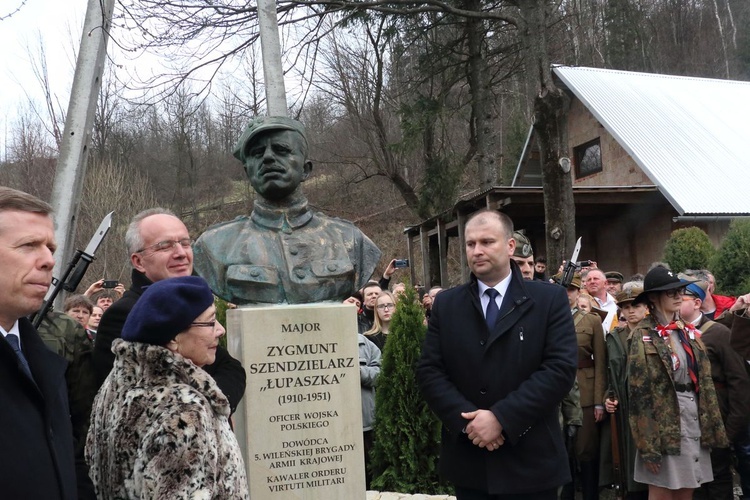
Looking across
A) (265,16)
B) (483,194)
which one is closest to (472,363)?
(265,16)

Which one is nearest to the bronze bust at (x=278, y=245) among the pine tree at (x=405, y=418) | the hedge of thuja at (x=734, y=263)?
the pine tree at (x=405, y=418)

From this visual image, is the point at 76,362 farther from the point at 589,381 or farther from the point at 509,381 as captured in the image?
the point at 589,381

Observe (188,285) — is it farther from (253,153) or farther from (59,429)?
(253,153)

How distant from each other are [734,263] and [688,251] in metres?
1.90

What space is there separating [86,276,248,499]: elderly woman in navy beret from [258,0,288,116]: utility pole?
4.45m

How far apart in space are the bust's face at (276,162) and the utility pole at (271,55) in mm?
2311

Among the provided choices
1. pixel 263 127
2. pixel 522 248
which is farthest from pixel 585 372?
pixel 263 127

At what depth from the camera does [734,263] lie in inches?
397

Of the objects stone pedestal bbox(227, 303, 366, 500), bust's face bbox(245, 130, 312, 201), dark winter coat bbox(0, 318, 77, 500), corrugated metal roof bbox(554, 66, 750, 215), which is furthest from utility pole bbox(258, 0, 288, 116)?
corrugated metal roof bbox(554, 66, 750, 215)

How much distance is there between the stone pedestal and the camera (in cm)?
389

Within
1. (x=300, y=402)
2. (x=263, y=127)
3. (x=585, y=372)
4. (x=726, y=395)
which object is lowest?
(x=726, y=395)

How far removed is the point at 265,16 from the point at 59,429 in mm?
5035

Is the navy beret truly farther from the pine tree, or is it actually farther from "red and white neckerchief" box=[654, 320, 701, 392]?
the pine tree

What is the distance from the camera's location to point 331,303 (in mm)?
Answer: 4223
